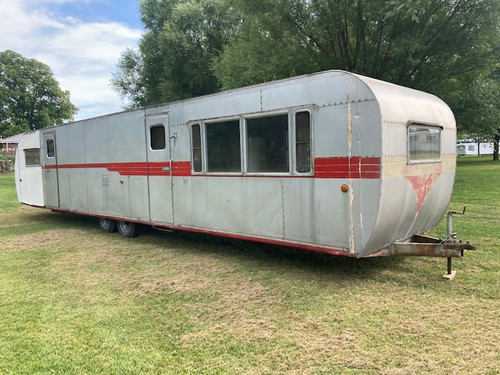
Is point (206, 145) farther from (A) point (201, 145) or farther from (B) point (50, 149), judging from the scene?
(B) point (50, 149)

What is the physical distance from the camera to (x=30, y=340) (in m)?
4.01

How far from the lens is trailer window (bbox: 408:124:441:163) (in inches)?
203

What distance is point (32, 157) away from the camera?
11266mm

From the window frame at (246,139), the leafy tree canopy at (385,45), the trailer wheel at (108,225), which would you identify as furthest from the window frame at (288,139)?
the leafy tree canopy at (385,45)

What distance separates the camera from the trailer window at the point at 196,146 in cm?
673

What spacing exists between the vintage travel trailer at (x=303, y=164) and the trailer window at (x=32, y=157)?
412cm

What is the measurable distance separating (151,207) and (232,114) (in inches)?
109

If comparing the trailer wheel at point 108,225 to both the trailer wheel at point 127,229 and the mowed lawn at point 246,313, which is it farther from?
the mowed lawn at point 246,313

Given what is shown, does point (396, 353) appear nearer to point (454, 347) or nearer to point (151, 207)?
point (454, 347)

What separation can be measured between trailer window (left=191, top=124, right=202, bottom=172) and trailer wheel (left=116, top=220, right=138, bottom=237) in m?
2.57

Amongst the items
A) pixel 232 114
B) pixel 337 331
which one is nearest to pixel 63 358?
pixel 337 331

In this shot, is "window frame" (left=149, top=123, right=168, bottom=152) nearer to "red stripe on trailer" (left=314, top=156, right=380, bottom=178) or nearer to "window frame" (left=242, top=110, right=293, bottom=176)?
"window frame" (left=242, top=110, right=293, bottom=176)

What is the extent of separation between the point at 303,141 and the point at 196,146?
7.04 ft

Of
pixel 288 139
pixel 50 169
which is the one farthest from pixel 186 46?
pixel 288 139
